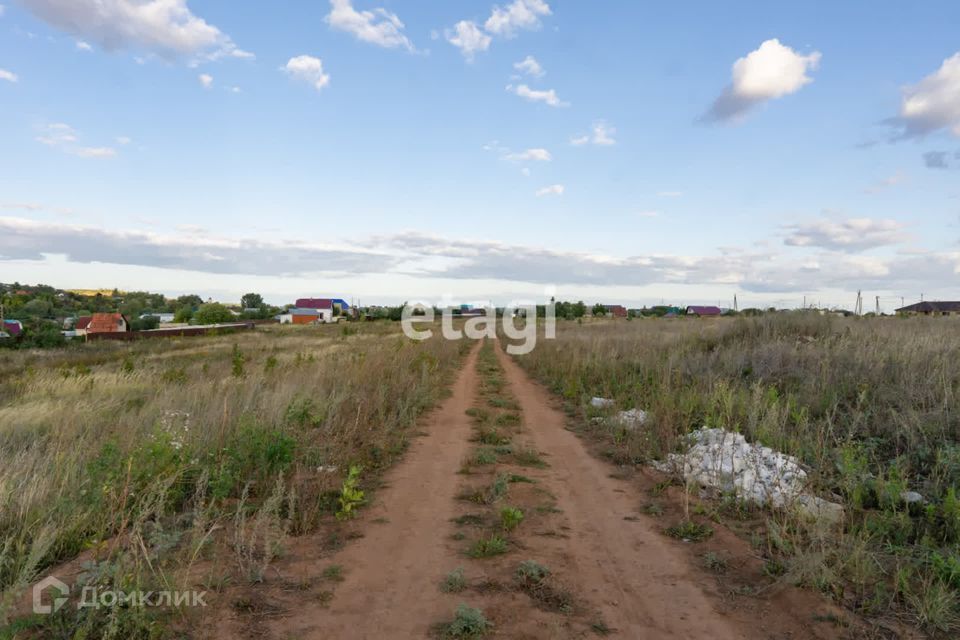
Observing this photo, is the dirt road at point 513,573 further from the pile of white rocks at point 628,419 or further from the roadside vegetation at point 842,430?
the pile of white rocks at point 628,419

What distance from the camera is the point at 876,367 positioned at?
823cm

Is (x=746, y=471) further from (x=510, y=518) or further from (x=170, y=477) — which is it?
(x=170, y=477)

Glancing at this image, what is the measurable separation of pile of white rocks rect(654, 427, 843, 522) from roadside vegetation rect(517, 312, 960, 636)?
189 millimetres

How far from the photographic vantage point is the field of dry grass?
3.22 meters

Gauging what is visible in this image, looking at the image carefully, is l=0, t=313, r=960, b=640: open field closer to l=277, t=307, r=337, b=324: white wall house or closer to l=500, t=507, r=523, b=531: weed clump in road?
l=500, t=507, r=523, b=531: weed clump in road

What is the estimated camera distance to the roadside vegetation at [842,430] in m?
3.52

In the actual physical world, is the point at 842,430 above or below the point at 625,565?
above

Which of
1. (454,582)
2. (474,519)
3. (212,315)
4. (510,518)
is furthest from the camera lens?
(212,315)

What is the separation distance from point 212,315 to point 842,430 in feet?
290

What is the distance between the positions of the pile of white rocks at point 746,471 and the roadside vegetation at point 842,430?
7.5 inches

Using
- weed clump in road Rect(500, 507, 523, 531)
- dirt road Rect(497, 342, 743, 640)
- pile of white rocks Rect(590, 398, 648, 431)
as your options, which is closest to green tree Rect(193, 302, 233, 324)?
pile of white rocks Rect(590, 398, 648, 431)

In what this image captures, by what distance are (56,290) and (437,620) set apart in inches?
6704

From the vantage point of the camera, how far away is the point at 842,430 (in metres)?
6.77

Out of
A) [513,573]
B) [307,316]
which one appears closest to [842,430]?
[513,573]
